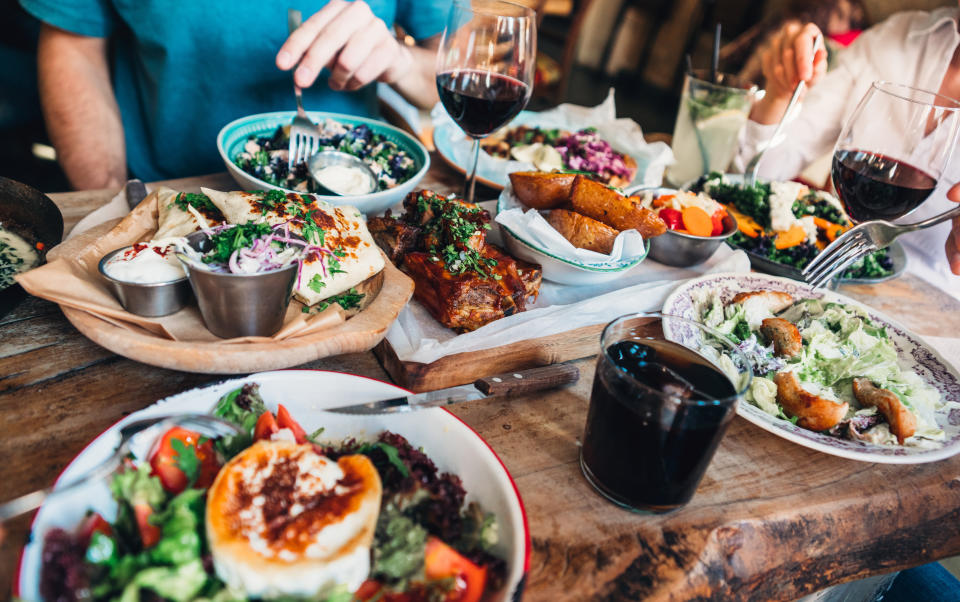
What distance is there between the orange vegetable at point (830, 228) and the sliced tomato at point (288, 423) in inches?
95.4

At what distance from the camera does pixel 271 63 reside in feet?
9.41

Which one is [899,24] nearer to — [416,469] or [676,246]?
[676,246]

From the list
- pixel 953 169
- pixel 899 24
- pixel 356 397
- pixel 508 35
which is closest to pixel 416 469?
pixel 356 397

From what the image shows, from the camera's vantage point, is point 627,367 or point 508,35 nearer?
point 627,367

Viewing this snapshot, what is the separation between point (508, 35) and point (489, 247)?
29.3 inches

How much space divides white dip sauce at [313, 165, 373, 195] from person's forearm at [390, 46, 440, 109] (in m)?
1.15

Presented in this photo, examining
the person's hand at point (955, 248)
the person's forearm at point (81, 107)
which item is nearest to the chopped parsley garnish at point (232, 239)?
the person's forearm at point (81, 107)

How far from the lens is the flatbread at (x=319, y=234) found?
1572 mm

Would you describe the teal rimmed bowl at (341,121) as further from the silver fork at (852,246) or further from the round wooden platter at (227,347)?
the silver fork at (852,246)

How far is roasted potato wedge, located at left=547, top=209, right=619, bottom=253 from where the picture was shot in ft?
6.72

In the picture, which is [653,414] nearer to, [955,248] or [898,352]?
[898,352]

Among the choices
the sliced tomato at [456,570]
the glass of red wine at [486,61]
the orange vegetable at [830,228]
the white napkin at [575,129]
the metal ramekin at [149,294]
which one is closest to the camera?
the sliced tomato at [456,570]

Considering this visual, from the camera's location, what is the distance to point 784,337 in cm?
174

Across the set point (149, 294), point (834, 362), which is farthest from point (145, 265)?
point (834, 362)
